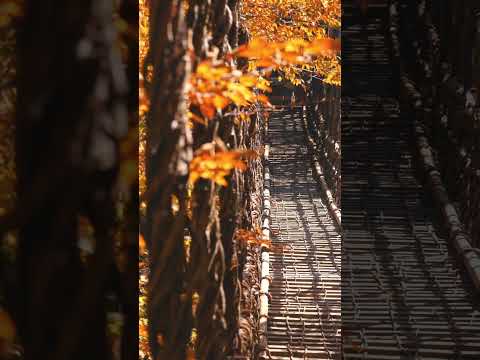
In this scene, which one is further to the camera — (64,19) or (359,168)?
(359,168)

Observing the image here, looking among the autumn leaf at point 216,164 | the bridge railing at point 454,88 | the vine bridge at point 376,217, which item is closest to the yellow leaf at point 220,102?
the autumn leaf at point 216,164

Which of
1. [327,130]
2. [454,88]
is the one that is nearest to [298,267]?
[327,130]

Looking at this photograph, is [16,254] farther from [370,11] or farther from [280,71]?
[370,11]

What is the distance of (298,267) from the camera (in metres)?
0.85

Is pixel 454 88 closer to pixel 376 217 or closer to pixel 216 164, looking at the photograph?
pixel 376 217

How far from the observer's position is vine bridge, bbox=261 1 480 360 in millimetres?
885

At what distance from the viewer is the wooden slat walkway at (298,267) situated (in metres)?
0.82

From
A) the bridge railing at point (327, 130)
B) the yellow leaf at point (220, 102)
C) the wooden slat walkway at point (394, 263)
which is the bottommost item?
the wooden slat walkway at point (394, 263)

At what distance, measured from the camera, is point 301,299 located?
2.75 feet

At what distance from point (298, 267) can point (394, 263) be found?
0.30 metres

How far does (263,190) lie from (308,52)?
219mm

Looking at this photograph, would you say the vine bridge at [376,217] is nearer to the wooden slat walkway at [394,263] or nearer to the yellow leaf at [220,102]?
the wooden slat walkway at [394,263]

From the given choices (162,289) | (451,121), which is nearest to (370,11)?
(451,121)

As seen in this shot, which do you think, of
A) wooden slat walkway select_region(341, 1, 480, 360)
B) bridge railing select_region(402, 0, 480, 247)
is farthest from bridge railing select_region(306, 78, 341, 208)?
bridge railing select_region(402, 0, 480, 247)
